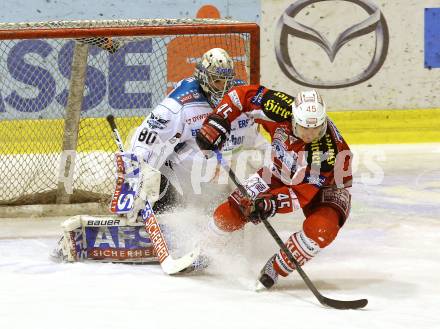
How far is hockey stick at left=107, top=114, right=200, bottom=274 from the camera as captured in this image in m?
4.25

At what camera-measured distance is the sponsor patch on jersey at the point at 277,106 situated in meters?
4.24

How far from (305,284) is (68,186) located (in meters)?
2.01

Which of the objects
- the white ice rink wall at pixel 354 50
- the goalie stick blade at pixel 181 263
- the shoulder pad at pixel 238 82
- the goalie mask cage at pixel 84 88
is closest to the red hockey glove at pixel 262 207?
the goalie stick blade at pixel 181 263

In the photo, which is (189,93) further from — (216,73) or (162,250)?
(162,250)

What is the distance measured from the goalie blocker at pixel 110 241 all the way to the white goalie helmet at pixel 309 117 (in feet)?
2.80

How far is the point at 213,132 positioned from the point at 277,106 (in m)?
0.29

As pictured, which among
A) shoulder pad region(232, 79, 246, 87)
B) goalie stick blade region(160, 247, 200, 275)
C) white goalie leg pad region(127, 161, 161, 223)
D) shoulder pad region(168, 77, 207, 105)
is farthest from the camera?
shoulder pad region(232, 79, 246, 87)

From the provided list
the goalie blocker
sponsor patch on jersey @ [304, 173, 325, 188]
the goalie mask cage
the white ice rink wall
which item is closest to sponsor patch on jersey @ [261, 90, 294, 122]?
sponsor patch on jersey @ [304, 173, 325, 188]

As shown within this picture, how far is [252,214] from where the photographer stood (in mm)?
4137

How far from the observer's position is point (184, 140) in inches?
193

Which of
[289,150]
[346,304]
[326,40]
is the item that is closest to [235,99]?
[289,150]

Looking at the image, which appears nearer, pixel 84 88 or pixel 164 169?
pixel 164 169

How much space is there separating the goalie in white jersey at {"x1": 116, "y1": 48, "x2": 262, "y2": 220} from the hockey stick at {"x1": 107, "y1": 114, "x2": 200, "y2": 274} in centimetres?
7

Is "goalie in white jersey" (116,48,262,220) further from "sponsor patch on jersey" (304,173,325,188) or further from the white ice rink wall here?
the white ice rink wall
